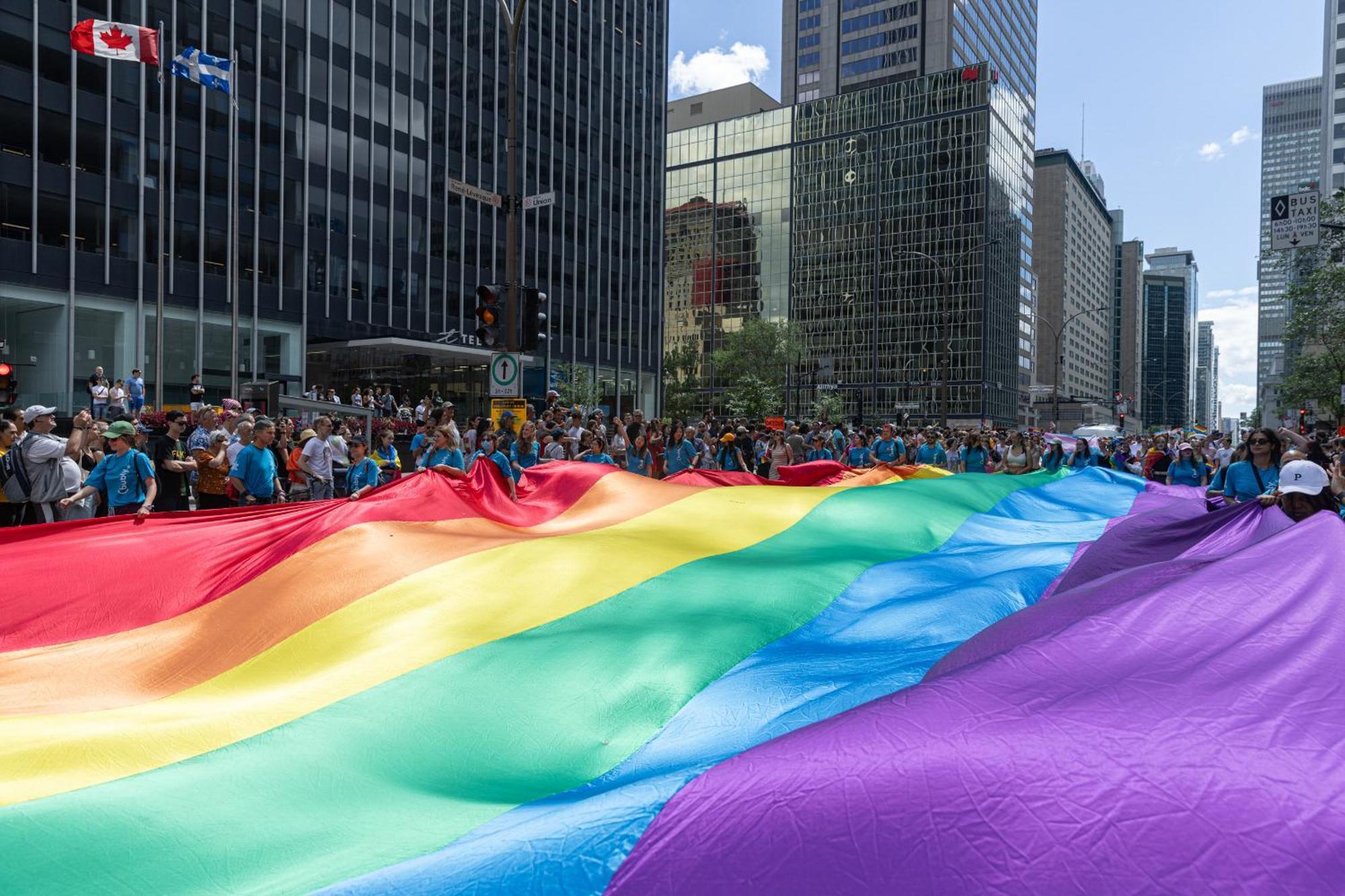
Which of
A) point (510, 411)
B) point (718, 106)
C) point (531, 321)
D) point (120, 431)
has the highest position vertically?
point (718, 106)

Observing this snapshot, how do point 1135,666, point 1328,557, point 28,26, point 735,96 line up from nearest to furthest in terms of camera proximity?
point 1135,666
point 1328,557
point 28,26
point 735,96

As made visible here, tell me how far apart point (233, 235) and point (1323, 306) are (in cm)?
3822

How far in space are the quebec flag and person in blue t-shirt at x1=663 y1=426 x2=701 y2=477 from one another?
65.5 ft

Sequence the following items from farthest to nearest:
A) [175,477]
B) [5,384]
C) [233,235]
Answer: [233,235]
[5,384]
[175,477]

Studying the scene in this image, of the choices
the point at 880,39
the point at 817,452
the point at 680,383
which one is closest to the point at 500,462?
the point at 817,452

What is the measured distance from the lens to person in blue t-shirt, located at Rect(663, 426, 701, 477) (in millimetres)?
16422

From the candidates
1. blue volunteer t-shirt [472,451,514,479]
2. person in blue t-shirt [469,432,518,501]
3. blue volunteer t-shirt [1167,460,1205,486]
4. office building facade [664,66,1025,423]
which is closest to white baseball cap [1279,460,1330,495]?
person in blue t-shirt [469,432,518,501]

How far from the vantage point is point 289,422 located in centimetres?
1602

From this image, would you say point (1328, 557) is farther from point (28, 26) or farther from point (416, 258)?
point (416, 258)

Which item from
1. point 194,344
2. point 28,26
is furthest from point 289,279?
point 28,26

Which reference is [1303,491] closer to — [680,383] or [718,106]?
[680,383]

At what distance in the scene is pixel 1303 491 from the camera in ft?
18.4

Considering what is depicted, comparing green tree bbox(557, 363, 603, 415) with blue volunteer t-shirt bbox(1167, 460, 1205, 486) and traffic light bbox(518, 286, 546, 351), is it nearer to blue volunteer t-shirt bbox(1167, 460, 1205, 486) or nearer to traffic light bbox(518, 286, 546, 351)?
traffic light bbox(518, 286, 546, 351)

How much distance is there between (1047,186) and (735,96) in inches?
2650
